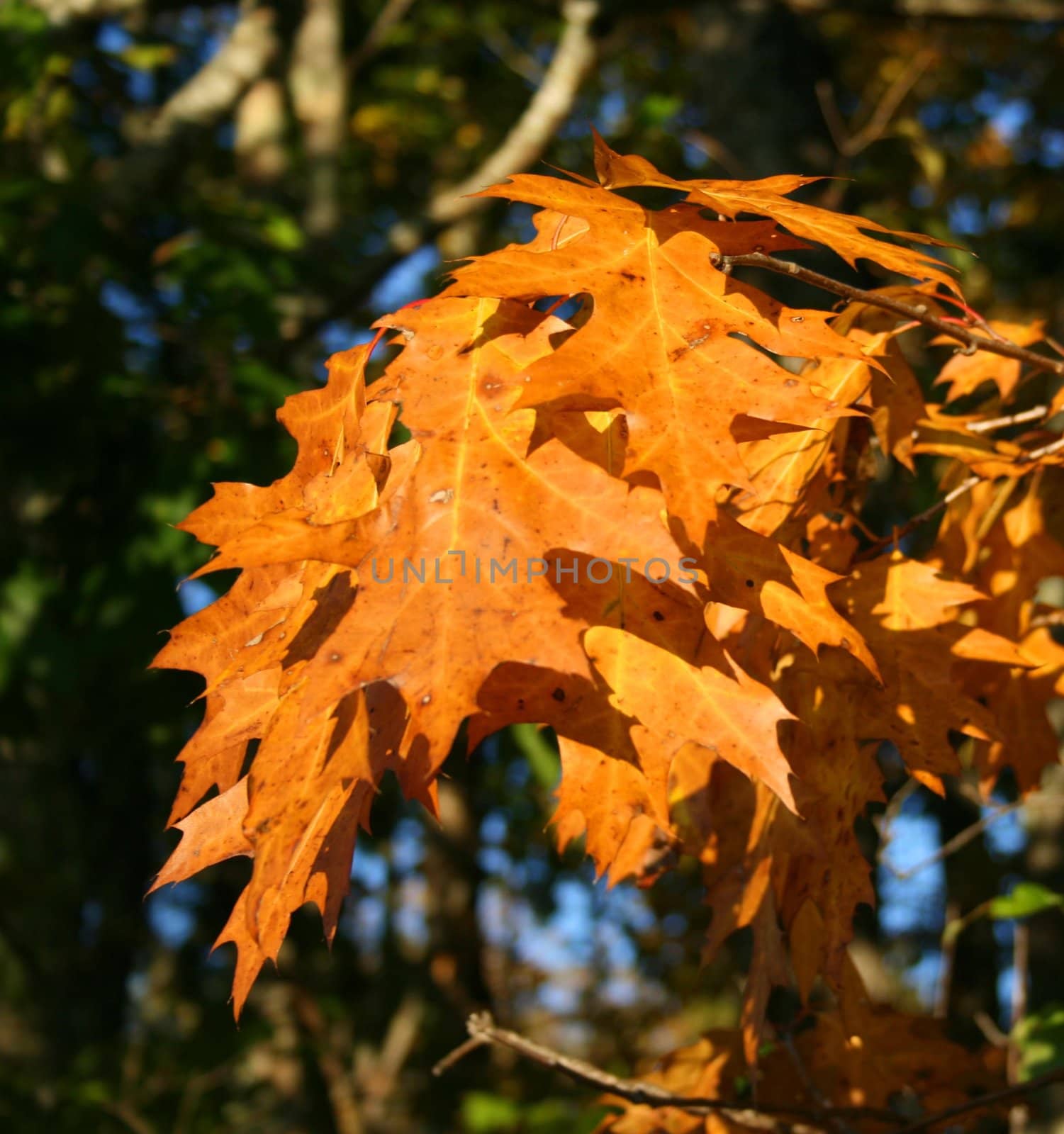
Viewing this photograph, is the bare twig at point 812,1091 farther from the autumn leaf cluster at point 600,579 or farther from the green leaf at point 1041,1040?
the green leaf at point 1041,1040

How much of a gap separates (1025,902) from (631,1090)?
2.91 ft

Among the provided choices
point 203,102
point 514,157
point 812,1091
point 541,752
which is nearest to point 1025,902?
point 812,1091

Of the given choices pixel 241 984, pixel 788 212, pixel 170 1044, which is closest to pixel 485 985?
pixel 170 1044

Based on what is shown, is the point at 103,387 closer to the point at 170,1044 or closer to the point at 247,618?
the point at 247,618

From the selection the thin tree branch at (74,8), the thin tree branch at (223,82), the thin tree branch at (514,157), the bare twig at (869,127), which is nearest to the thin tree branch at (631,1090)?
the bare twig at (869,127)

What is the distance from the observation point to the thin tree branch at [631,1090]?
132 centimetres

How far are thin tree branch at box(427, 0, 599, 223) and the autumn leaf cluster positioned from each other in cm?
279

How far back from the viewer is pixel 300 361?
415cm

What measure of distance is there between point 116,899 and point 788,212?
6732 millimetres

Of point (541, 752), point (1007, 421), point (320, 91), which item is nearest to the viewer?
point (1007, 421)

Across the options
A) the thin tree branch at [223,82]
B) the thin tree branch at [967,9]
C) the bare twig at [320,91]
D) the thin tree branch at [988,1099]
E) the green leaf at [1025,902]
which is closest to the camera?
the thin tree branch at [988,1099]

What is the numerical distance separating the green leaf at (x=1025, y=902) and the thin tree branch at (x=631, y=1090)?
51 centimetres

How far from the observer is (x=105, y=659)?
116 inches

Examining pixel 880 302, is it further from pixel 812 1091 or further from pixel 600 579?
pixel 812 1091
